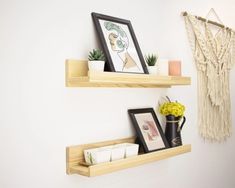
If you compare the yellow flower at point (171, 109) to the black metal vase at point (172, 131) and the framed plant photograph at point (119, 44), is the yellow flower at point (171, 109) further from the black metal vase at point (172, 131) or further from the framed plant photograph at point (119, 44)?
the framed plant photograph at point (119, 44)

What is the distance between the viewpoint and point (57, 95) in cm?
138

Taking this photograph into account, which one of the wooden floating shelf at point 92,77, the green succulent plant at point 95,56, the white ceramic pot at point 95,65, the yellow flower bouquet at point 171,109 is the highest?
the green succulent plant at point 95,56

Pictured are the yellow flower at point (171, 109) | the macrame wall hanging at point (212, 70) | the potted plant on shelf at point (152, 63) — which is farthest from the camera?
the macrame wall hanging at point (212, 70)

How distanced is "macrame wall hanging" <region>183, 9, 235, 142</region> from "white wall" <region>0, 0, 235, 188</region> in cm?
31

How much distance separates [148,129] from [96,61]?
0.57 metres

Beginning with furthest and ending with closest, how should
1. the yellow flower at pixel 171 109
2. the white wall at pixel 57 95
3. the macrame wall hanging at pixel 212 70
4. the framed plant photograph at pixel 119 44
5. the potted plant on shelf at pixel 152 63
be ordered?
the macrame wall hanging at pixel 212 70 < the yellow flower at pixel 171 109 < the potted plant on shelf at pixel 152 63 < the framed plant photograph at pixel 119 44 < the white wall at pixel 57 95

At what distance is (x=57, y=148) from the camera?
138 centimetres

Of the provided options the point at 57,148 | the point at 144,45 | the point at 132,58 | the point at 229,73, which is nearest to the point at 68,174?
the point at 57,148

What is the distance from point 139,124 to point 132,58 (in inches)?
14.3

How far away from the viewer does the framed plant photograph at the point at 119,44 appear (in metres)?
1.51

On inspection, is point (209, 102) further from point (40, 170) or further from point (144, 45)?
point (40, 170)

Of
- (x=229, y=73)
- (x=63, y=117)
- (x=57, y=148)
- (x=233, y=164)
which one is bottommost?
(x=233, y=164)

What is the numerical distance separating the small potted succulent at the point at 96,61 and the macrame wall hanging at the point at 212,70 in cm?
96

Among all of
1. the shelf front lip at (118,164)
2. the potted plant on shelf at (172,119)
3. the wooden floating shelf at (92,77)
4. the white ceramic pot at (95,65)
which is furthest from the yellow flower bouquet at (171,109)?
the white ceramic pot at (95,65)
